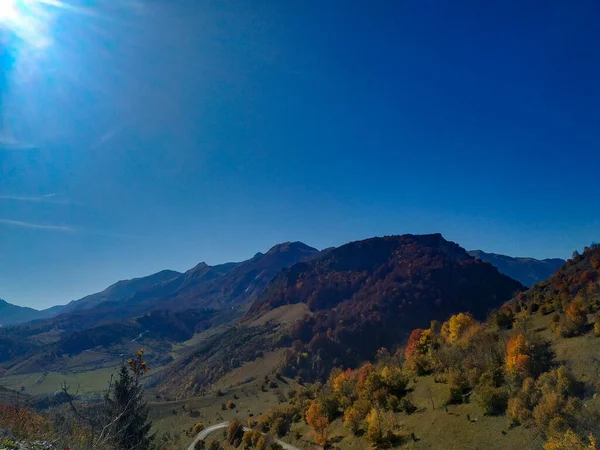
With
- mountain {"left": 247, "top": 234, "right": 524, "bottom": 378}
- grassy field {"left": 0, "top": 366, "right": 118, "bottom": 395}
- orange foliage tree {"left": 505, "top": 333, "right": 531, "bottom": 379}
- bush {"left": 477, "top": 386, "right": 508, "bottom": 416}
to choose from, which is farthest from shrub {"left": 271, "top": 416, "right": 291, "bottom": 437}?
grassy field {"left": 0, "top": 366, "right": 118, "bottom": 395}

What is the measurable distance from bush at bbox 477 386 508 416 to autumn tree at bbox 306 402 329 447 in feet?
48.7

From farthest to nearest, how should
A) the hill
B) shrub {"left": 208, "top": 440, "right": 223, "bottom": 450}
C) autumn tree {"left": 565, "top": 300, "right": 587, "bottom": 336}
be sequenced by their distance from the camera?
the hill
shrub {"left": 208, "top": 440, "right": 223, "bottom": 450}
autumn tree {"left": 565, "top": 300, "right": 587, "bottom": 336}

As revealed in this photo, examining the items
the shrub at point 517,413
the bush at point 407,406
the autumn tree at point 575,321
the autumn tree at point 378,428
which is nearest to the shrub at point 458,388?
the bush at point 407,406

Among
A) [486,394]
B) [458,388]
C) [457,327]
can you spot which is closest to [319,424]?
[458,388]

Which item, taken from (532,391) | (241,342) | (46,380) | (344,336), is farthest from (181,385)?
(532,391)

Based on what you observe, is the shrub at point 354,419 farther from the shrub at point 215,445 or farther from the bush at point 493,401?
the shrub at point 215,445

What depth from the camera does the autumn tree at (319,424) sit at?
107 feet

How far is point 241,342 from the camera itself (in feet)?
500

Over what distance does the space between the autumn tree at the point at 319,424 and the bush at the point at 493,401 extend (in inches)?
584

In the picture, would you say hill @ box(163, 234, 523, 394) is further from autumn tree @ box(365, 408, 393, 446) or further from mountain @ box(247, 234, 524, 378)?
autumn tree @ box(365, 408, 393, 446)

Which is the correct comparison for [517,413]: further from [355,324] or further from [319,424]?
[355,324]

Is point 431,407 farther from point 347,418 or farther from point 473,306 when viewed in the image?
point 473,306

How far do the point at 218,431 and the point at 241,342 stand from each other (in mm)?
97059

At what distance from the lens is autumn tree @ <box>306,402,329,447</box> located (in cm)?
3250
